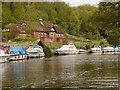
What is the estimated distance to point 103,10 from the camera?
1296 inches

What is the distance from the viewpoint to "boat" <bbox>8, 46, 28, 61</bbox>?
131 ft

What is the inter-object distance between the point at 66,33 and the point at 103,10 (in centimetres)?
9113

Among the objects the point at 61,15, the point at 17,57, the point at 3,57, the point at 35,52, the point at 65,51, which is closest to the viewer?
the point at 3,57

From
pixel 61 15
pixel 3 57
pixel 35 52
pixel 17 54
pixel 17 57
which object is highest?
pixel 61 15

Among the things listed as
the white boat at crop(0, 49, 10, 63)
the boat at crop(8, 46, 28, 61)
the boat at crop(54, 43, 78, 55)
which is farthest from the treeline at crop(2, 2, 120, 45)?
the white boat at crop(0, 49, 10, 63)

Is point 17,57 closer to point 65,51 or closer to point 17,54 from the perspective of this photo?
point 17,54

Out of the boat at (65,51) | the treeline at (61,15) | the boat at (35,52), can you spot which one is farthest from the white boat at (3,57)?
the treeline at (61,15)

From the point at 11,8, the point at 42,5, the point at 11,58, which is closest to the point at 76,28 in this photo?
the point at 42,5

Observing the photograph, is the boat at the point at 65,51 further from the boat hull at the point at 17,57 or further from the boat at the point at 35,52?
the boat hull at the point at 17,57

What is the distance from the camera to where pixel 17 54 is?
1635 inches

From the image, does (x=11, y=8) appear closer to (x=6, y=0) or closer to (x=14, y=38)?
(x=6, y=0)

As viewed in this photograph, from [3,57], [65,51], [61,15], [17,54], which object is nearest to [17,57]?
[17,54]

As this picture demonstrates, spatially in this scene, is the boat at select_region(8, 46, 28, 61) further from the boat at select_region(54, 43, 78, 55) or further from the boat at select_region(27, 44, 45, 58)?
the boat at select_region(54, 43, 78, 55)

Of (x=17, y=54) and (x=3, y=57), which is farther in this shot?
(x=17, y=54)
